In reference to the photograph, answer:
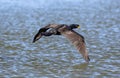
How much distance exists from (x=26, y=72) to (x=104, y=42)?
5245 millimetres

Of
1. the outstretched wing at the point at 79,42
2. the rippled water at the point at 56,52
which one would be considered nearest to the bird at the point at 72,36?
the outstretched wing at the point at 79,42

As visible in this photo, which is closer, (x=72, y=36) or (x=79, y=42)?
(x=79, y=42)

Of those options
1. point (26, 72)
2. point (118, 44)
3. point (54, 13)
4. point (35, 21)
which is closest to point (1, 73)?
point (26, 72)

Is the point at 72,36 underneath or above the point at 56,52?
underneath

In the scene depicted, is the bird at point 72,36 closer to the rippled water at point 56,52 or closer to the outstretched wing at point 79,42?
the outstretched wing at point 79,42

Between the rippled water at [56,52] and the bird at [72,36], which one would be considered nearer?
the bird at [72,36]

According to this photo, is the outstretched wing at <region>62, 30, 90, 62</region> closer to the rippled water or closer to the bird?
the bird

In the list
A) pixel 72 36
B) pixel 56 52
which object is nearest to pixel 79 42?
pixel 72 36

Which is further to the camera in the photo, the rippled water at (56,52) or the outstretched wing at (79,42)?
the rippled water at (56,52)

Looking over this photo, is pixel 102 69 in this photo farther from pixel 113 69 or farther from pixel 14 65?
pixel 14 65

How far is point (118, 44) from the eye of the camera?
15.1 meters

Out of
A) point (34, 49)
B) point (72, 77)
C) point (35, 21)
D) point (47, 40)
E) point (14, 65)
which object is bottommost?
point (72, 77)

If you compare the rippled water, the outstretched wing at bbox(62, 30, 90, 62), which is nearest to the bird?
the outstretched wing at bbox(62, 30, 90, 62)

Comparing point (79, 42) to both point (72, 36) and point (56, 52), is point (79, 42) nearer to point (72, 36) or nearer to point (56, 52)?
point (72, 36)
